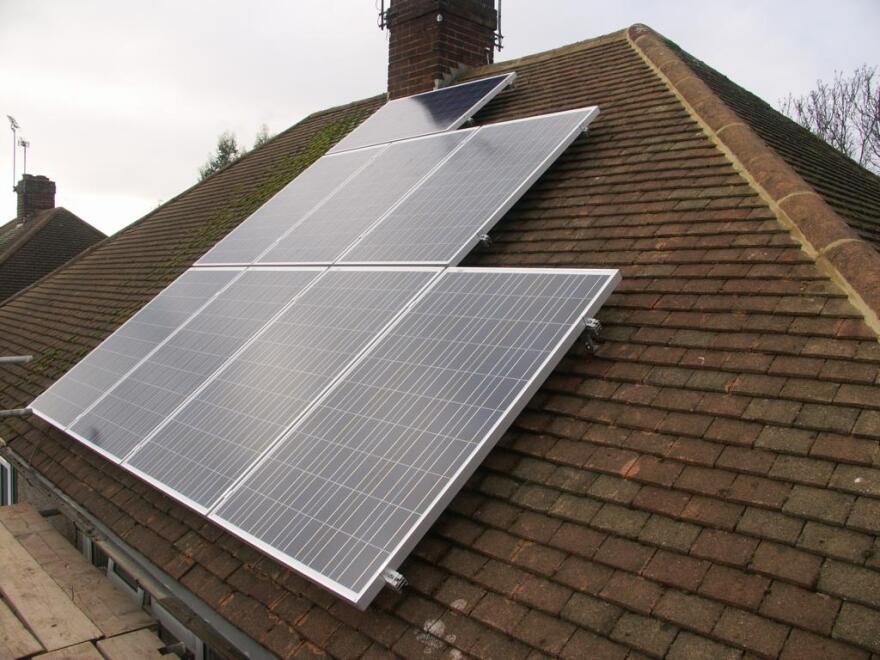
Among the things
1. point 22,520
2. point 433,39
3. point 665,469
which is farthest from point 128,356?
point 433,39

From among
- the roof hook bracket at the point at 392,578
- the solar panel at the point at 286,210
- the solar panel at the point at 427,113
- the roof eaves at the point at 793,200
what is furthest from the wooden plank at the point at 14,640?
the solar panel at the point at 427,113

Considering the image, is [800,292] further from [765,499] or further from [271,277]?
[271,277]

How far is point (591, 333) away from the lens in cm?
443

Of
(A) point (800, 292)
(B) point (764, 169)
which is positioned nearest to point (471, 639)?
(A) point (800, 292)

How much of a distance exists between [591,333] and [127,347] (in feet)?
16.7

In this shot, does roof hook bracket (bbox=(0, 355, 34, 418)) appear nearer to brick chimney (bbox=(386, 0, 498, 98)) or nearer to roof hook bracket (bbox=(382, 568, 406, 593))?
roof hook bracket (bbox=(382, 568, 406, 593))

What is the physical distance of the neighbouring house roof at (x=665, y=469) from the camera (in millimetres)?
2922

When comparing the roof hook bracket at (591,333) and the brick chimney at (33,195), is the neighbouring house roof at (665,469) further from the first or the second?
the brick chimney at (33,195)

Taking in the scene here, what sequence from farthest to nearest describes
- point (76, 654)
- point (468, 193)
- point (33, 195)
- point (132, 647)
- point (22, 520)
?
point (33, 195), point (22, 520), point (468, 193), point (132, 647), point (76, 654)

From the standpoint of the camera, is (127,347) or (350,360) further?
(127,347)

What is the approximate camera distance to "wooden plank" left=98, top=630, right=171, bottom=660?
493cm

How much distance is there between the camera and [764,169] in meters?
5.17

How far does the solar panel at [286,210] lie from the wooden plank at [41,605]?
3.33 meters

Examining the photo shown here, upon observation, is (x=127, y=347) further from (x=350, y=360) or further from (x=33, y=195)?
(x=33, y=195)
